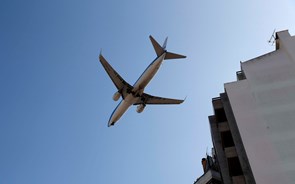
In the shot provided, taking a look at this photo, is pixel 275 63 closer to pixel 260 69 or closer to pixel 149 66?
pixel 260 69

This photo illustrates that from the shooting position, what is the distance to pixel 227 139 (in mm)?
38500

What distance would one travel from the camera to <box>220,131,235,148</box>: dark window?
125 ft

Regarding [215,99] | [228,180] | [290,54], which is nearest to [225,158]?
[228,180]

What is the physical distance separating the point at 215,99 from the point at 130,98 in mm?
10185

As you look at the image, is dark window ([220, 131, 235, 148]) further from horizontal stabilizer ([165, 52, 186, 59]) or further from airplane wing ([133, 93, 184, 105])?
horizontal stabilizer ([165, 52, 186, 59])

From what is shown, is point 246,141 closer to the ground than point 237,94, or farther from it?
closer to the ground

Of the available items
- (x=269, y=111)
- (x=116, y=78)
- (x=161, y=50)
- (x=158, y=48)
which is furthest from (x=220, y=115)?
(x=116, y=78)

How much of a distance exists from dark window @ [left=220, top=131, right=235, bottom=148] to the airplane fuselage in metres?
10.4

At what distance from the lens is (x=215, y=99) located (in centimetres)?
4053

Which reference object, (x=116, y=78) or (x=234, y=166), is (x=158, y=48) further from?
(x=234, y=166)

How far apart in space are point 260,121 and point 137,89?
1383cm

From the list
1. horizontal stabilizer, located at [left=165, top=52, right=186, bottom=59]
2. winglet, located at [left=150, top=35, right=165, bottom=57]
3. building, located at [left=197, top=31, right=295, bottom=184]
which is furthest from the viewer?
horizontal stabilizer, located at [left=165, top=52, right=186, bottom=59]

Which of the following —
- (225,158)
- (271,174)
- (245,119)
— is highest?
(245,119)

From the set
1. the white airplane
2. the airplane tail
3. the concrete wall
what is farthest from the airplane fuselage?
the concrete wall
